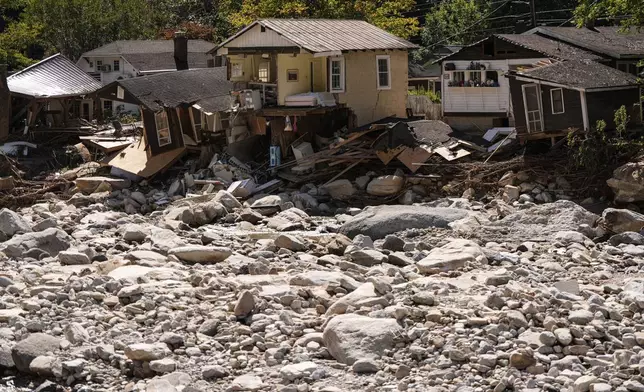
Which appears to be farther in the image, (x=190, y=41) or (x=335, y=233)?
(x=190, y=41)

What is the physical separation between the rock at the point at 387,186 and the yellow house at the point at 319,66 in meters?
4.26

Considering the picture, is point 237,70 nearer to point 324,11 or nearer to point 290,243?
point 324,11

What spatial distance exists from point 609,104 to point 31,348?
19.2 meters

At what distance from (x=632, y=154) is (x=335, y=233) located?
8178 millimetres

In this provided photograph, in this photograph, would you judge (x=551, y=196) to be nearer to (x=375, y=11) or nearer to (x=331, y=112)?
(x=331, y=112)

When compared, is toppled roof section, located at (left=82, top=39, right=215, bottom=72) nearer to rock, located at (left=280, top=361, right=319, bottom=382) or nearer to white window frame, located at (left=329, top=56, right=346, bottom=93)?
white window frame, located at (left=329, top=56, right=346, bottom=93)

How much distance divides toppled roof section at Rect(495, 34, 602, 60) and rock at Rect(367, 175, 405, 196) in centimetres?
688

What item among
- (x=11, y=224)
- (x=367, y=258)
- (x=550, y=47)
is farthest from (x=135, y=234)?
(x=550, y=47)

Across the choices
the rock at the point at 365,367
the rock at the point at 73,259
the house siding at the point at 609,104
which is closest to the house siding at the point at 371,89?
the house siding at the point at 609,104

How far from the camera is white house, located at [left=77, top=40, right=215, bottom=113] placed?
5475 centimetres

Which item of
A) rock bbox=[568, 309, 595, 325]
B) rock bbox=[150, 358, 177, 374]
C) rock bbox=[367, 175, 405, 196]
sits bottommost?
rock bbox=[150, 358, 177, 374]

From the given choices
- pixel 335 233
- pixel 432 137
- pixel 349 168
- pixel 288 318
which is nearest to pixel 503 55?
pixel 432 137

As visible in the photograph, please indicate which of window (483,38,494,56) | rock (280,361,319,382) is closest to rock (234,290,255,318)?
rock (280,361,319,382)

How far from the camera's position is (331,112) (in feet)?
118
